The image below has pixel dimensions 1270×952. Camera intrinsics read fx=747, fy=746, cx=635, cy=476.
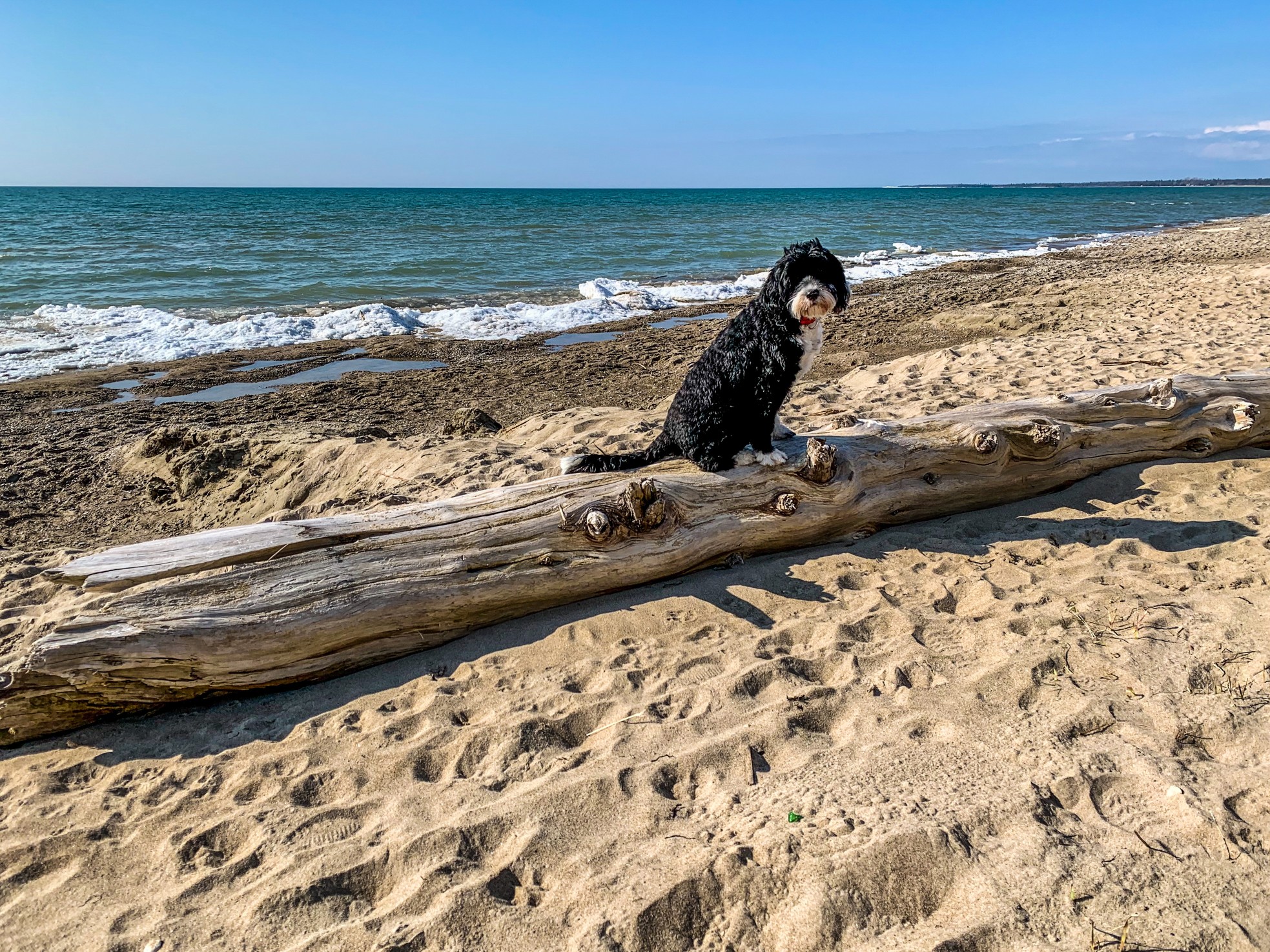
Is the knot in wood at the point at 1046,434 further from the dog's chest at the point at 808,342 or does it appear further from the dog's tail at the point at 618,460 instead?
the dog's tail at the point at 618,460

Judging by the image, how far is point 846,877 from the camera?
231 cm

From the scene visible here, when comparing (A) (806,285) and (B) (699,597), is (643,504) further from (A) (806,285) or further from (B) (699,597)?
(A) (806,285)

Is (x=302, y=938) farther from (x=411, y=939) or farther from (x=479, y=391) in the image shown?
(x=479, y=391)

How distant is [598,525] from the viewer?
3.90m

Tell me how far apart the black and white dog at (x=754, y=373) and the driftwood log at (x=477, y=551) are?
0.15 meters

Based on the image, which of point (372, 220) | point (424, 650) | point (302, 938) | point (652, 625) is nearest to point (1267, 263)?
point (652, 625)

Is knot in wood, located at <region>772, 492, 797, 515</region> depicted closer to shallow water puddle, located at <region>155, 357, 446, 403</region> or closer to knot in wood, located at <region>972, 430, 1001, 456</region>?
knot in wood, located at <region>972, 430, 1001, 456</region>

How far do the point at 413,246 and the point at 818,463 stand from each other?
2436 centimetres

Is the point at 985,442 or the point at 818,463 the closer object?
the point at 818,463

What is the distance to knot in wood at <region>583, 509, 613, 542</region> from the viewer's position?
390cm

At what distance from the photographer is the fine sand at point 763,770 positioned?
7.36ft

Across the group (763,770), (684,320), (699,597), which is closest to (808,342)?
(699,597)

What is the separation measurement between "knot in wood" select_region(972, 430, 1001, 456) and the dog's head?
1.40 m

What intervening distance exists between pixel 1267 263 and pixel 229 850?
19.8 meters
